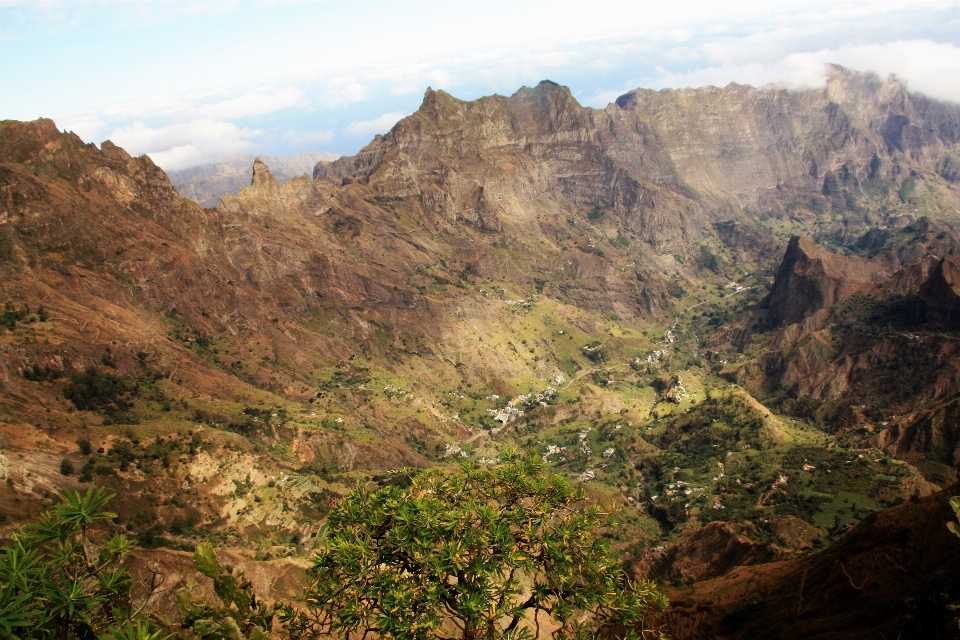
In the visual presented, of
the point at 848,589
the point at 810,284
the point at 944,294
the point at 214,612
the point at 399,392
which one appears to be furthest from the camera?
the point at 810,284

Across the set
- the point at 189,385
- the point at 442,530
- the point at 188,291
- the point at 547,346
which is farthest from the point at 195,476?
the point at 547,346

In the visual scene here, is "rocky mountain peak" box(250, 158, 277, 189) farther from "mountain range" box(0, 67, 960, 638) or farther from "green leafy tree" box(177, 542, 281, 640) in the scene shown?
"green leafy tree" box(177, 542, 281, 640)

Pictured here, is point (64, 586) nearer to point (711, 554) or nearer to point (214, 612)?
point (214, 612)

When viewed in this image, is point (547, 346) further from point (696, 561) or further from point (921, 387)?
point (696, 561)

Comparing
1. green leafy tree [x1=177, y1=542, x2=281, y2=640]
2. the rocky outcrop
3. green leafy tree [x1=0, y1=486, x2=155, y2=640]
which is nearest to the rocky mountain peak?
the rocky outcrop

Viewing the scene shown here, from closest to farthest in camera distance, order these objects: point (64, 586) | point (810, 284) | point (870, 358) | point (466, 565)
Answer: point (64, 586)
point (466, 565)
point (870, 358)
point (810, 284)

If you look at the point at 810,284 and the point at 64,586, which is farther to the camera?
the point at 810,284

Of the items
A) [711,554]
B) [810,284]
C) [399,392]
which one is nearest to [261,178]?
[399,392]
